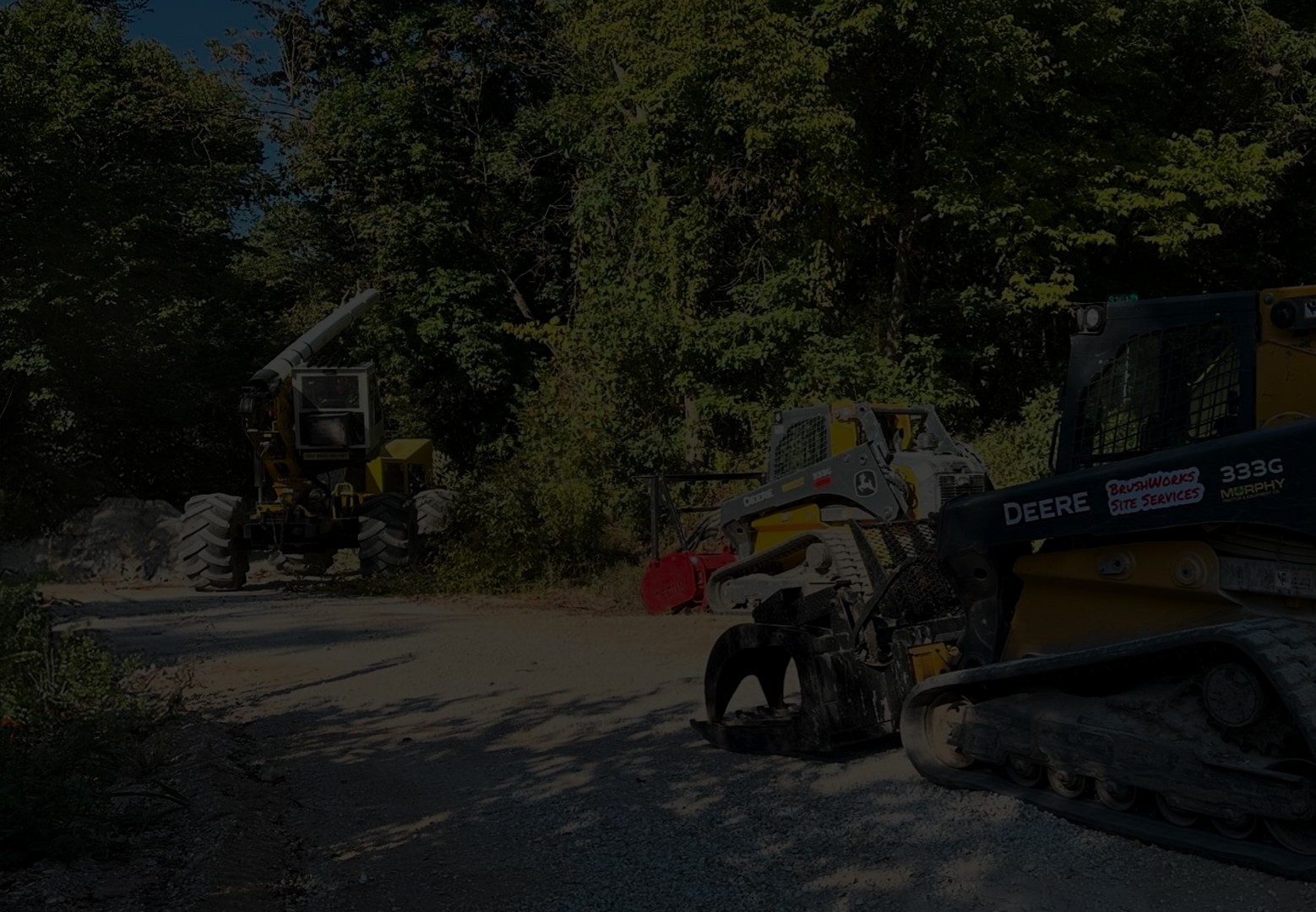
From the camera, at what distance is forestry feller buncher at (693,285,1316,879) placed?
486 cm

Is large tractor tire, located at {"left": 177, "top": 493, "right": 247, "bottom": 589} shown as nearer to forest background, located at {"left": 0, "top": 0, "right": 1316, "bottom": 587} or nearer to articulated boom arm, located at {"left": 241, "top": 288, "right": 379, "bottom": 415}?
articulated boom arm, located at {"left": 241, "top": 288, "right": 379, "bottom": 415}

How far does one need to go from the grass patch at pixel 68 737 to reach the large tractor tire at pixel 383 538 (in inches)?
311

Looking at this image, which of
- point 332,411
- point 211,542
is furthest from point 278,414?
point 211,542

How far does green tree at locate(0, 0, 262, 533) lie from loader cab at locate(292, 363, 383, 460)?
703 cm

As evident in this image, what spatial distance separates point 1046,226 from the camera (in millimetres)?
20906

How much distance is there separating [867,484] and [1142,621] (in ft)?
22.2

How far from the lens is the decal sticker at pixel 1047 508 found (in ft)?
18.4

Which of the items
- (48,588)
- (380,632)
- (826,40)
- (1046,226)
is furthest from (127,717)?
(1046,226)

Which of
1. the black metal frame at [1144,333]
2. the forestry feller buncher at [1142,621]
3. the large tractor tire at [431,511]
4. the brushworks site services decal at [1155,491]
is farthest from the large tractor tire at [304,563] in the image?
the brushworks site services decal at [1155,491]

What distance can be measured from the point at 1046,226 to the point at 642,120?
6.93 meters

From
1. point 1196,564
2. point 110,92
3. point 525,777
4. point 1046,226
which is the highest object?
point 110,92

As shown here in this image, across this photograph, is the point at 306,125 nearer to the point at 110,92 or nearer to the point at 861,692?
the point at 110,92

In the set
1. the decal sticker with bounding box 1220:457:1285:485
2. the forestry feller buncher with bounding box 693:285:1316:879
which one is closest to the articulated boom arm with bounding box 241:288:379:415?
the forestry feller buncher with bounding box 693:285:1316:879

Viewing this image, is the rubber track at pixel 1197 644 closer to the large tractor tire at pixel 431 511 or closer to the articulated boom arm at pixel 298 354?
the articulated boom arm at pixel 298 354
